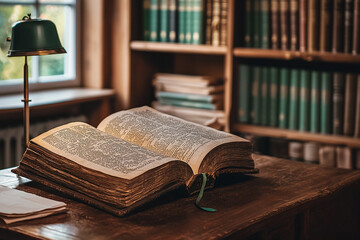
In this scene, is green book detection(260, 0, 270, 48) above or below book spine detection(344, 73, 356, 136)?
above

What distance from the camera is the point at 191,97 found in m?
3.13

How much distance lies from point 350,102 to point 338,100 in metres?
0.06

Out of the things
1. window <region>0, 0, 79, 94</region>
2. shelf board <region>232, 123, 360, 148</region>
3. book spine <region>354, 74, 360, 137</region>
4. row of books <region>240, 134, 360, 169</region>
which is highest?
window <region>0, 0, 79, 94</region>

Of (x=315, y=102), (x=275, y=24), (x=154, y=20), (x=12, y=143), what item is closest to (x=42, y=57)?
(x=12, y=143)

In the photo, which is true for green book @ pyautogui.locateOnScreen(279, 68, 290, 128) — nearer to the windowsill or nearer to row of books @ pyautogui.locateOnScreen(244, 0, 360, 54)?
row of books @ pyautogui.locateOnScreen(244, 0, 360, 54)

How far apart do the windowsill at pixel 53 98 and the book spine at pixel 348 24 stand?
133 cm

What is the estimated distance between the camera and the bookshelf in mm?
Result: 2805

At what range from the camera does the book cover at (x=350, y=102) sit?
274 cm

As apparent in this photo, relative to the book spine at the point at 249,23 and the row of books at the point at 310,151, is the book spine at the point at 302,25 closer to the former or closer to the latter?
the book spine at the point at 249,23

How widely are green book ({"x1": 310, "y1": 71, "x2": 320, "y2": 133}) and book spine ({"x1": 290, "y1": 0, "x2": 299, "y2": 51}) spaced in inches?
6.5

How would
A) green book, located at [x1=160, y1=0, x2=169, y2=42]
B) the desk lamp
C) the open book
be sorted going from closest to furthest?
the open book
the desk lamp
green book, located at [x1=160, y1=0, x2=169, y2=42]

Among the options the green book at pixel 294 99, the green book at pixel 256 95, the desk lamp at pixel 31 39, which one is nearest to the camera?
the desk lamp at pixel 31 39

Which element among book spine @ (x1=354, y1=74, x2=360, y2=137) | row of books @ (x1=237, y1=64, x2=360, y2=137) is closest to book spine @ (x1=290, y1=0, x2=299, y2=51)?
row of books @ (x1=237, y1=64, x2=360, y2=137)

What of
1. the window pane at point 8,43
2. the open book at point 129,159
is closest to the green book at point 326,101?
the open book at point 129,159
